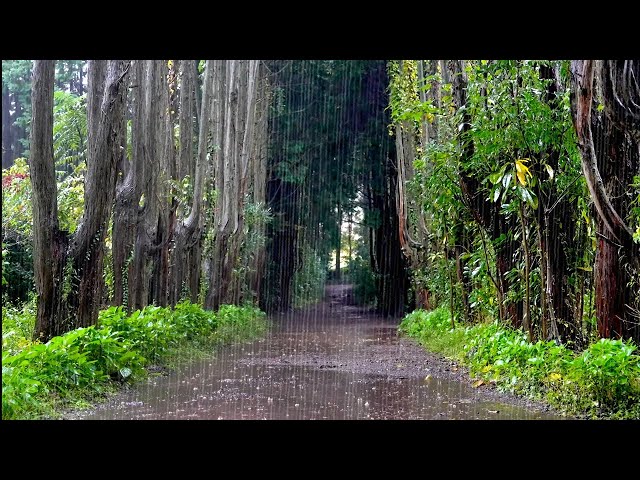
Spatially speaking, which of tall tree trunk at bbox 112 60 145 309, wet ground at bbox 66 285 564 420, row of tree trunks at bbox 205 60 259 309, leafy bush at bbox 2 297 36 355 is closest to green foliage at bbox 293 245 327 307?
row of tree trunks at bbox 205 60 259 309

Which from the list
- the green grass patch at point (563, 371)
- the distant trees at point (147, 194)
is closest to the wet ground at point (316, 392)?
the green grass patch at point (563, 371)

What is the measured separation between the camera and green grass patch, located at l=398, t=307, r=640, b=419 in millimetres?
6242

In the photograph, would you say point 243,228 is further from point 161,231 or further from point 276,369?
point 276,369

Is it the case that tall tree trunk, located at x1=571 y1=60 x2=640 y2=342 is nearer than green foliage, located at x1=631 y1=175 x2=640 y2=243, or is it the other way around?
tall tree trunk, located at x1=571 y1=60 x2=640 y2=342

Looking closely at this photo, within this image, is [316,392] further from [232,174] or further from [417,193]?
[232,174]

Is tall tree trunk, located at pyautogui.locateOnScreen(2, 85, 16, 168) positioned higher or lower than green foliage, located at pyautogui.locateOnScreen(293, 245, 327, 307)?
higher

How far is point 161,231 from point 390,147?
1654cm

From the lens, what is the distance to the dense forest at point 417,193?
24.6 feet

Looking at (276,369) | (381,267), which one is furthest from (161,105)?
(381,267)

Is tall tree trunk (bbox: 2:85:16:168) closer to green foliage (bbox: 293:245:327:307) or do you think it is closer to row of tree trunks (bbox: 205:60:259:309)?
green foliage (bbox: 293:245:327:307)

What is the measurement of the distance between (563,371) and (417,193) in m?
9.24

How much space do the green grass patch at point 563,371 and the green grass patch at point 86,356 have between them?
441 cm

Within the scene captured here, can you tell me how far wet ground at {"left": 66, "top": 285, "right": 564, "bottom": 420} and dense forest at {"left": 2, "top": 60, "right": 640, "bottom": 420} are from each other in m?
1.33

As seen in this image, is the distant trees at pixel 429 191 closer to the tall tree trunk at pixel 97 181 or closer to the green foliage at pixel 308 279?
the tall tree trunk at pixel 97 181
